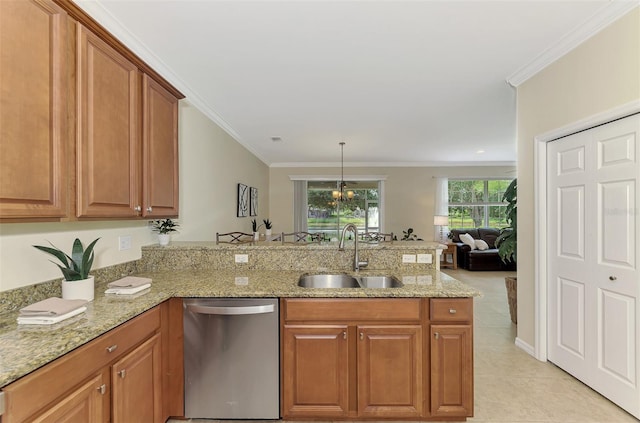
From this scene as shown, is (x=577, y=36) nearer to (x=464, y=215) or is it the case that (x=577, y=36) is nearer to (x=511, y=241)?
(x=511, y=241)

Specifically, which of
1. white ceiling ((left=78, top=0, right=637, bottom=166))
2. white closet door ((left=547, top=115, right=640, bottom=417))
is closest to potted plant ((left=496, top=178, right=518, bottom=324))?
white closet door ((left=547, top=115, right=640, bottom=417))

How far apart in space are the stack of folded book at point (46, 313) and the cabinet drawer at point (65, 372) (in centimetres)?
20

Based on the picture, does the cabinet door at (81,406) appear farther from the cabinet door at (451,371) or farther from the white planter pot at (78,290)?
the cabinet door at (451,371)

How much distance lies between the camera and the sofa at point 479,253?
6.68 meters

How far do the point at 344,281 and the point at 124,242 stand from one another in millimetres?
1664

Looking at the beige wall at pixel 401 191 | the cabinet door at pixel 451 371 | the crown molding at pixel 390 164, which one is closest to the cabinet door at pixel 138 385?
the cabinet door at pixel 451 371

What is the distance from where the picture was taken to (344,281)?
2348mm

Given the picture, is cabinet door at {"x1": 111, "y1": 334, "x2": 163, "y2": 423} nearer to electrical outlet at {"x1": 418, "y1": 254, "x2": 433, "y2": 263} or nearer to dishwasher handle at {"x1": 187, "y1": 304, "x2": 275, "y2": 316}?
dishwasher handle at {"x1": 187, "y1": 304, "x2": 275, "y2": 316}

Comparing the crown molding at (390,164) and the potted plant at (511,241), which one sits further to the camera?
the crown molding at (390,164)

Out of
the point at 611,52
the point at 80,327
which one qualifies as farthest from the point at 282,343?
the point at 611,52

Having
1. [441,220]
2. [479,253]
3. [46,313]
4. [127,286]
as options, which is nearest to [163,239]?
[127,286]

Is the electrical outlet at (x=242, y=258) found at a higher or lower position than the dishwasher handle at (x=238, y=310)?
higher

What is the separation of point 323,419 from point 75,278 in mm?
1647

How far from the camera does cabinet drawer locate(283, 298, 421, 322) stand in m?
1.85
